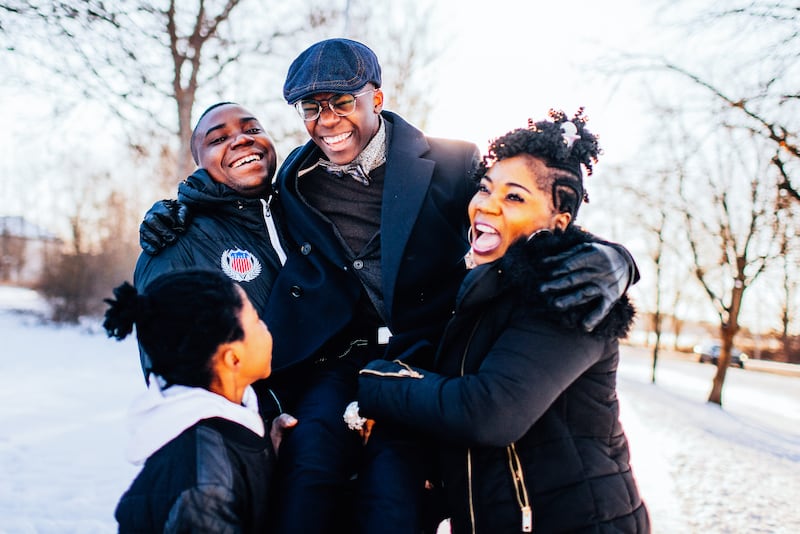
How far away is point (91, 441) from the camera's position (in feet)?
24.7

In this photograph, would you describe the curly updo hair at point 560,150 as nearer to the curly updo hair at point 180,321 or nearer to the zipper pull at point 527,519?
the zipper pull at point 527,519

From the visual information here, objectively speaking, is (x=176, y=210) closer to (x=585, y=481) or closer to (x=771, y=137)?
(x=585, y=481)

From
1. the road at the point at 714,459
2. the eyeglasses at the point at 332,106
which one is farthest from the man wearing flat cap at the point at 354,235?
the road at the point at 714,459

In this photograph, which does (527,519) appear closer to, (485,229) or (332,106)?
(485,229)

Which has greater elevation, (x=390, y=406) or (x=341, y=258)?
(x=341, y=258)

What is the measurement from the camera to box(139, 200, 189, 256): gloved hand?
252 centimetres

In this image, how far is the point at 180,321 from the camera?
166cm

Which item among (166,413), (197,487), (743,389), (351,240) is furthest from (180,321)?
(743,389)

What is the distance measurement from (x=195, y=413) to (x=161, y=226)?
1.19 meters

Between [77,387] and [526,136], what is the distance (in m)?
11.7

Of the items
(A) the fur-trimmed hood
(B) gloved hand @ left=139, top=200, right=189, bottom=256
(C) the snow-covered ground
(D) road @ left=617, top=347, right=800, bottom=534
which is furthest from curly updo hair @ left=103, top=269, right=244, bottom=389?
(D) road @ left=617, top=347, right=800, bottom=534

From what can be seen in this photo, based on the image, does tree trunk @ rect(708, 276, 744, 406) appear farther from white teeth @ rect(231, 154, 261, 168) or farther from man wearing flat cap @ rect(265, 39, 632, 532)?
white teeth @ rect(231, 154, 261, 168)

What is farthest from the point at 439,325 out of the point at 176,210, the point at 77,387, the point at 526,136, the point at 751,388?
the point at 751,388

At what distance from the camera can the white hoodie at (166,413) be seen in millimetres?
1613
